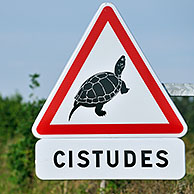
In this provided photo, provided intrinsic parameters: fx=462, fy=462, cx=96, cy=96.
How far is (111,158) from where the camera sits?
271 cm

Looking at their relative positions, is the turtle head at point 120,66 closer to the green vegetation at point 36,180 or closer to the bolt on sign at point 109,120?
the bolt on sign at point 109,120

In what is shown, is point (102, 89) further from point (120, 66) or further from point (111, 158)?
point (111, 158)

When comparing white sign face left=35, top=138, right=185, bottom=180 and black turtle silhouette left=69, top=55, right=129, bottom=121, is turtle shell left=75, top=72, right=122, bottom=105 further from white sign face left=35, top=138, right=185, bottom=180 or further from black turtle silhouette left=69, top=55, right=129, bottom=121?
white sign face left=35, top=138, right=185, bottom=180

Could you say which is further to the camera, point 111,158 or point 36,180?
point 36,180

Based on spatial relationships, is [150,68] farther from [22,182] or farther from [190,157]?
[22,182]

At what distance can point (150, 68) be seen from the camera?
9.11 ft

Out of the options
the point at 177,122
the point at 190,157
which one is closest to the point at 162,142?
the point at 177,122

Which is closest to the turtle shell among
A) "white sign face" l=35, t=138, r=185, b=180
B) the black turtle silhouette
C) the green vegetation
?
the black turtle silhouette

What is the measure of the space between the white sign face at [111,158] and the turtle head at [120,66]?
1.30ft

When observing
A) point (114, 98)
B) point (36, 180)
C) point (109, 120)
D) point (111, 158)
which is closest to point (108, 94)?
point (114, 98)

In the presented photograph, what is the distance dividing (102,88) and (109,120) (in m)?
0.19

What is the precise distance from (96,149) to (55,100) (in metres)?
0.39

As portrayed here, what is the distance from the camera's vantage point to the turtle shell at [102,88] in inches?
107

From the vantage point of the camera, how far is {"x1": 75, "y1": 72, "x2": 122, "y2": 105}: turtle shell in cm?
271
